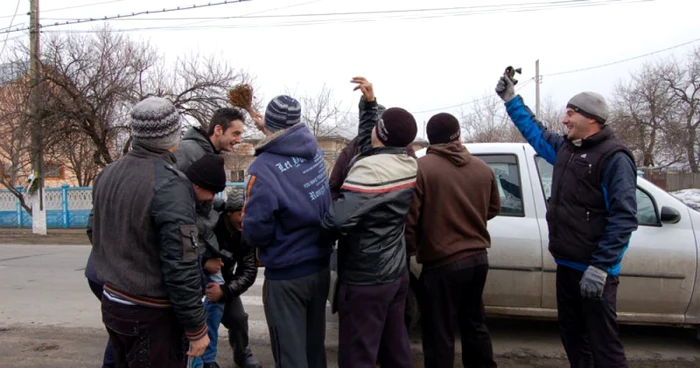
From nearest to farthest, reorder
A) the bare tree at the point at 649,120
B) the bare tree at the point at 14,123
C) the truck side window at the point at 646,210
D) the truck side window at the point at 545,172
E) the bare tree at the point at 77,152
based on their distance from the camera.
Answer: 1. the truck side window at the point at 646,210
2. the truck side window at the point at 545,172
3. the bare tree at the point at 14,123
4. the bare tree at the point at 77,152
5. the bare tree at the point at 649,120

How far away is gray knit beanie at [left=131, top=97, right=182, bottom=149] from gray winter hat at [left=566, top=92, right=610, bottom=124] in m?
2.60

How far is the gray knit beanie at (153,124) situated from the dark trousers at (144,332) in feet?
2.62

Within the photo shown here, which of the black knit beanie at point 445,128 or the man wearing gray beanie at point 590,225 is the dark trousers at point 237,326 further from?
the man wearing gray beanie at point 590,225

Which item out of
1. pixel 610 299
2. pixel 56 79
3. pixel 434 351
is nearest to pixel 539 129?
pixel 610 299

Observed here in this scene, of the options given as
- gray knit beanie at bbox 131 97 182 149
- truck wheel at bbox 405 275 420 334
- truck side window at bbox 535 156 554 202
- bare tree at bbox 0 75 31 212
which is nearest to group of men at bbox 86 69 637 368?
gray knit beanie at bbox 131 97 182 149

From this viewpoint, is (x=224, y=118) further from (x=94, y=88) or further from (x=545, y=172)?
(x=94, y=88)

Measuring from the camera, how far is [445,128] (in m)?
3.67

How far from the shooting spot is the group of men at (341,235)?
245cm

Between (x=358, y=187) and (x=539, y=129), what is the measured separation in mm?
1833

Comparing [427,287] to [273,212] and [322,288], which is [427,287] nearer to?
[322,288]

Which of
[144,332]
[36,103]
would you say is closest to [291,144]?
[144,332]

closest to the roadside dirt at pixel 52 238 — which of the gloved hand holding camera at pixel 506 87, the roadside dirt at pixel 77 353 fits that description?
the roadside dirt at pixel 77 353

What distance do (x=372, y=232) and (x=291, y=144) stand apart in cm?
68

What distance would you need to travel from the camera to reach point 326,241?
3043 millimetres
